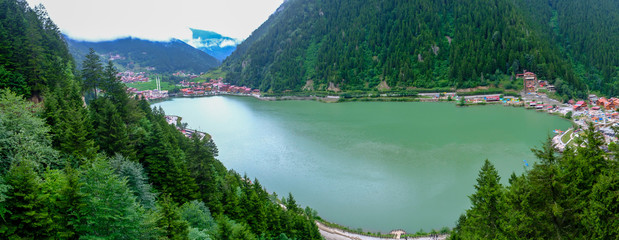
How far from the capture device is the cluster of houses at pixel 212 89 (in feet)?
283

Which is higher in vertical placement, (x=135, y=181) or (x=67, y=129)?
(x=67, y=129)

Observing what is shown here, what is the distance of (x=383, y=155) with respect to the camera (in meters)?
24.6

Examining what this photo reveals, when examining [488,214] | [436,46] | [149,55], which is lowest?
[488,214]

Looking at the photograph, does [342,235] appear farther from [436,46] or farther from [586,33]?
[586,33]

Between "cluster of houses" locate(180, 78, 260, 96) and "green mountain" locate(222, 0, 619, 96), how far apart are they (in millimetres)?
4253

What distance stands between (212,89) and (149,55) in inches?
3122

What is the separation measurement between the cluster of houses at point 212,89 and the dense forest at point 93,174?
67.9 meters

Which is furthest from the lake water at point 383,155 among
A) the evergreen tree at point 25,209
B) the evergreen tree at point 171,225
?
the evergreen tree at point 25,209

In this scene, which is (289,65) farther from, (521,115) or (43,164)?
(43,164)

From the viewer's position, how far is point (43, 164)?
8.24m

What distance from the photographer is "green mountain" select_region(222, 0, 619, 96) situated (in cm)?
5691

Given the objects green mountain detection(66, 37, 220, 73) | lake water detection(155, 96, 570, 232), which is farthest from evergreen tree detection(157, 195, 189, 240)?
green mountain detection(66, 37, 220, 73)

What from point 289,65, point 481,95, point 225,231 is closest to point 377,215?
point 225,231

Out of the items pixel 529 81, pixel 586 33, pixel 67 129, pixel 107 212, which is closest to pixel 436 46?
pixel 529 81
